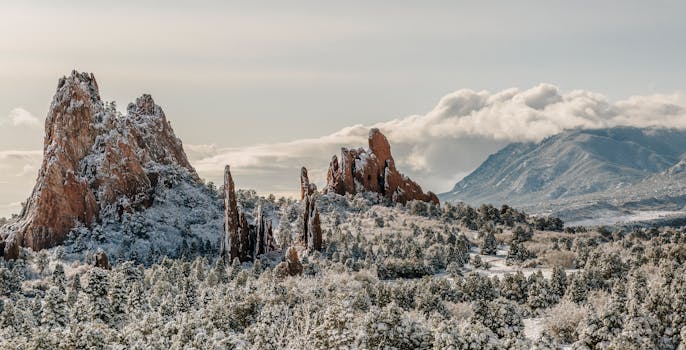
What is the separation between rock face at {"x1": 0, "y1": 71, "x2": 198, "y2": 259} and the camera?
12912cm

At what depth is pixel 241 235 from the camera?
12450cm

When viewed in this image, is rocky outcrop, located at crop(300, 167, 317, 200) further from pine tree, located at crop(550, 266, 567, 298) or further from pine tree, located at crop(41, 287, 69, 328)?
pine tree, located at crop(41, 287, 69, 328)

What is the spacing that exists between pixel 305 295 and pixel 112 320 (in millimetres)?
23826

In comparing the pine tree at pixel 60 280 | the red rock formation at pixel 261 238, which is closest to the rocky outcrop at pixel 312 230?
the red rock formation at pixel 261 238

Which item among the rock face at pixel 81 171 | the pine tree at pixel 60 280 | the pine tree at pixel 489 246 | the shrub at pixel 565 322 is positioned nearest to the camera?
the shrub at pixel 565 322

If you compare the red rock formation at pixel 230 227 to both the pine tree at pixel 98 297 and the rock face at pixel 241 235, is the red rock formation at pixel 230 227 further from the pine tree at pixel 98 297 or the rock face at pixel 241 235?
the pine tree at pixel 98 297

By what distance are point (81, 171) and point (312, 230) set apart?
5111cm

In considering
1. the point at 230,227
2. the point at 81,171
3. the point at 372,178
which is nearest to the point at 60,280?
the point at 230,227

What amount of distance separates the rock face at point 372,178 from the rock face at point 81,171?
155 feet

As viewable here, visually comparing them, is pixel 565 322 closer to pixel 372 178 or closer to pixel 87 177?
pixel 87 177

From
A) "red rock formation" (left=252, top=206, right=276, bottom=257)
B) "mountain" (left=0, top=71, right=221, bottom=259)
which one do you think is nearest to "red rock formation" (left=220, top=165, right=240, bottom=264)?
"red rock formation" (left=252, top=206, right=276, bottom=257)

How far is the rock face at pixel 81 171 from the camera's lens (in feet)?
424

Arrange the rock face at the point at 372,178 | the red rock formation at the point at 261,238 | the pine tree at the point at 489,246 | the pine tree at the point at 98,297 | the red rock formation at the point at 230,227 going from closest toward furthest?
the pine tree at the point at 98,297 < the red rock formation at the point at 230,227 < the pine tree at the point at 489,246 < the red rock formation at the point at 261,238 < the rock face at the point at 372,178

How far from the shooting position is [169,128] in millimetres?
179125
